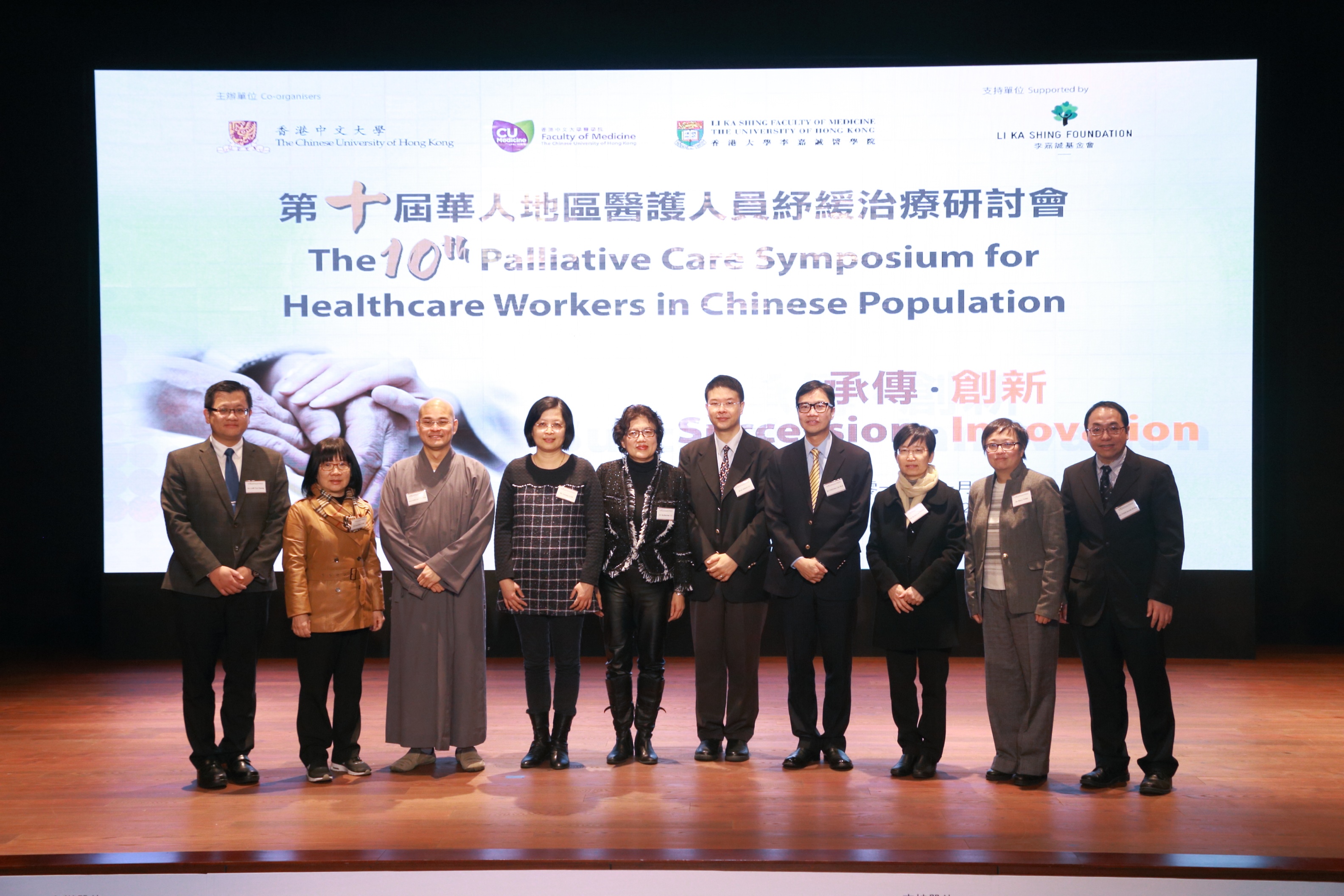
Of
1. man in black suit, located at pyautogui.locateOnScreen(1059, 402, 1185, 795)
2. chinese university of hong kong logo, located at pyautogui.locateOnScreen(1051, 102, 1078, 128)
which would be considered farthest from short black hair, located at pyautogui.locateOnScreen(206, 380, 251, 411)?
chinese university of hong kong logo, located at pyautogui.locateOnScreen(1051, 102, 1078, 128)

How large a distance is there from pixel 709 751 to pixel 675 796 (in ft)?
1.68

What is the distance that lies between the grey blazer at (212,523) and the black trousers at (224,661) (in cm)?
6

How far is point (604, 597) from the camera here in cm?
392

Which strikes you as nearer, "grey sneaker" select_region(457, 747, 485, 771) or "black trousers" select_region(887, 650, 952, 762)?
"black trousers" select_region(887, 650, 952, 762)

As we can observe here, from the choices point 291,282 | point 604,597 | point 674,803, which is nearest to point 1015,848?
point 674,803

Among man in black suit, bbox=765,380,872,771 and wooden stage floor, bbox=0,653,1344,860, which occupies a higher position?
man in black suit, bbox=765,380,872,771

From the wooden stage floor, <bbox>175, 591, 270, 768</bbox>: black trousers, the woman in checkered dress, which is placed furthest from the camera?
the woman in checkered dress

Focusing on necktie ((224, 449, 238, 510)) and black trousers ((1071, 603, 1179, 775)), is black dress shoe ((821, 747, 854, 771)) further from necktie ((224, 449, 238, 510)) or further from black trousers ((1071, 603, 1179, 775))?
necktie ((224, 449, 238, 510))

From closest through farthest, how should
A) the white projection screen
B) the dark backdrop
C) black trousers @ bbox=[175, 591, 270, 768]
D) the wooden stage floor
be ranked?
1. the wooden stage floor
2. black trousers @ bbox=[175, 591, 270, 768]
3. the white projection screen
4. the dark backdrop

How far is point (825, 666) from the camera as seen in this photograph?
12.9 ft

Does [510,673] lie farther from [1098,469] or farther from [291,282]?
[1098,469]

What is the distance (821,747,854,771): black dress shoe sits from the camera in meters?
3.81

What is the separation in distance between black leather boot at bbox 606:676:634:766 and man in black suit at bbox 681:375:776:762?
27 centimetres

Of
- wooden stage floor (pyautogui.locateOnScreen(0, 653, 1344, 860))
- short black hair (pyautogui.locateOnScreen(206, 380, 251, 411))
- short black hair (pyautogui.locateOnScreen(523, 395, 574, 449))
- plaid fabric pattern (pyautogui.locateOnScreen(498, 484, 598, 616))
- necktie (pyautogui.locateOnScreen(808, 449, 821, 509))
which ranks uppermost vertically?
short black hair (pyautogui.locateOnScreen(206, 380, 251, 411))
